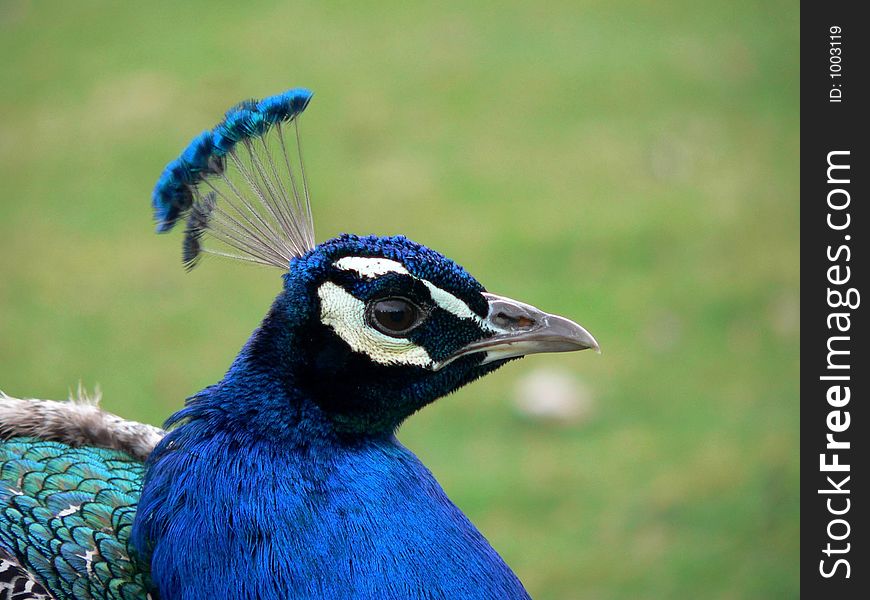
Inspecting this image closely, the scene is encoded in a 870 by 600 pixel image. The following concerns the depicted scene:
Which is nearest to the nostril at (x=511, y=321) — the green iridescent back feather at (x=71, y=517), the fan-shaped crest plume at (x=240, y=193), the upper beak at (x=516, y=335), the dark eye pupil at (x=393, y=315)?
the upper beak at (x=516, y=335)

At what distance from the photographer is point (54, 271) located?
12.1ft

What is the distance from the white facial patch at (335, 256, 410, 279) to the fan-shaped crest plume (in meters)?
0.15

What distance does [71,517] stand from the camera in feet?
4.62

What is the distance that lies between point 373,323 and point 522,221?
2.66 m

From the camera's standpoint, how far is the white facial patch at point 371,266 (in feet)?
4.29

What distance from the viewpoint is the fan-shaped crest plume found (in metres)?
1.42

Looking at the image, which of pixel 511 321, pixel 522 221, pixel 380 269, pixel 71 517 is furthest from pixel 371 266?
pixel 522 221

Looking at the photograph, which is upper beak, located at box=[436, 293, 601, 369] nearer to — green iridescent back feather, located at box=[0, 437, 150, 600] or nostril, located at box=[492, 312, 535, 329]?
nostril, located at box=[492, 312, 535, 329]

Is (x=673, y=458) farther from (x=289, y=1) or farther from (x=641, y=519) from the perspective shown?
(x=289, y=1)

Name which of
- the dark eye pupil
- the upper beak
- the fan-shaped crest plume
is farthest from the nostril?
the fan-shaped crest plume

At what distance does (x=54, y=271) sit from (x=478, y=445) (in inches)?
62.1

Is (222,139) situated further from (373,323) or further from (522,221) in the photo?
(522,221)

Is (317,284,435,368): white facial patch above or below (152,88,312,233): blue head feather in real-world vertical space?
below

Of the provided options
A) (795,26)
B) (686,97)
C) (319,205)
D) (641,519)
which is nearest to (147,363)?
(319,205)
